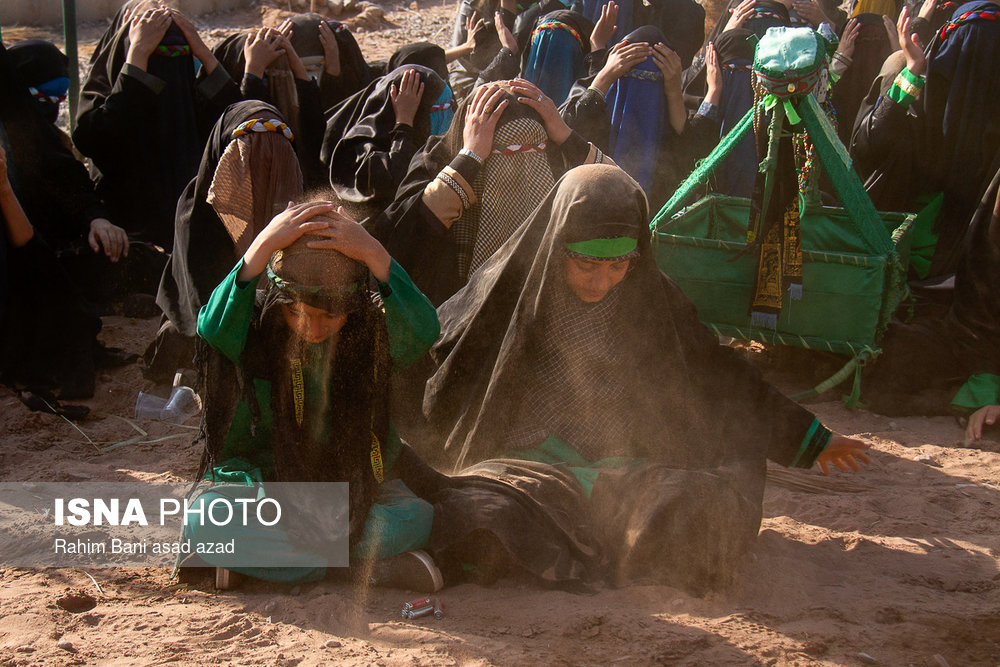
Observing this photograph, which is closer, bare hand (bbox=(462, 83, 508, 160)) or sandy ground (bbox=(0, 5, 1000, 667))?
sandy ground (bbox=(0, 5, 1000, 667))

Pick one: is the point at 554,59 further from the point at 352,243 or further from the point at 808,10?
the point at 352,243

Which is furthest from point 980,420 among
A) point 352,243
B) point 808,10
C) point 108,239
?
point 108,239

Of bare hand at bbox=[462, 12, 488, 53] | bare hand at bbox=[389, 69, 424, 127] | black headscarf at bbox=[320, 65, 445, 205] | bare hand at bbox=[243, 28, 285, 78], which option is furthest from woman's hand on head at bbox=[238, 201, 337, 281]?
bare hand at bbox=[462, 12, 488, 53]

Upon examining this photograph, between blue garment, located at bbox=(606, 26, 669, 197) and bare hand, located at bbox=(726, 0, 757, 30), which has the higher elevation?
bare hand, located at bbox=(726, 0, 757, 30)

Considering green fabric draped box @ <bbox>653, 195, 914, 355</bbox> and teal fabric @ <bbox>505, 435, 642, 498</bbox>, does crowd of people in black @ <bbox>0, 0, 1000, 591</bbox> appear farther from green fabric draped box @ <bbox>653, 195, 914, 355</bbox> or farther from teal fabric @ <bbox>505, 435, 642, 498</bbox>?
green fabric draped box @ <bbox>653, 195, 914, 355</bbox>

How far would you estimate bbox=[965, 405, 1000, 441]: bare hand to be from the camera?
4.66m

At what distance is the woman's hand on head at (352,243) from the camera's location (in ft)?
9.28

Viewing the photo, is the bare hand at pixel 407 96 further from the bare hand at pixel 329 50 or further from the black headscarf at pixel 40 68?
the black headscarf at pixel 40 68

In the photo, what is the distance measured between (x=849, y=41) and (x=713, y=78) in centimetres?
141

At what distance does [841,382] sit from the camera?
5047 millimetres

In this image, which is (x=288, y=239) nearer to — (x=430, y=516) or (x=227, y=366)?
(x=227, y=366)

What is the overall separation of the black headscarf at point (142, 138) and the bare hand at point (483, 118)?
232 centimetres

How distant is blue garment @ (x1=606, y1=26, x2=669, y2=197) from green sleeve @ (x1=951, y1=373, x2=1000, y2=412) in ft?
6.89

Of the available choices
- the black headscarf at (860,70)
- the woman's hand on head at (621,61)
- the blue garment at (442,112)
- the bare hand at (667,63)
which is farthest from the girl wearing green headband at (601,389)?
the black headscarf at (860,70)
